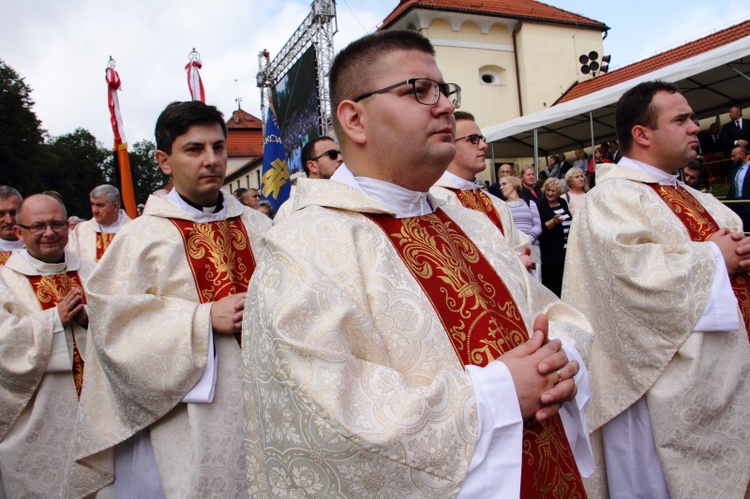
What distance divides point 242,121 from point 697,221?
59.7m

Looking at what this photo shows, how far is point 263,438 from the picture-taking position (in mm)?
1628

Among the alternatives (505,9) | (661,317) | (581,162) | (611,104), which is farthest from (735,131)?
(505,9)

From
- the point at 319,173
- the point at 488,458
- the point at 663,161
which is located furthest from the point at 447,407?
the point at 319,173

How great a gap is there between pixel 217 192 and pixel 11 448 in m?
2.21

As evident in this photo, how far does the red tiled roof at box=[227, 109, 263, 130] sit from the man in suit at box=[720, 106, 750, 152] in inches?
2065

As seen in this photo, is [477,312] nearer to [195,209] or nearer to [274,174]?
[195,209]

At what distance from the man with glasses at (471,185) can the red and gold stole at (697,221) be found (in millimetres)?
1285

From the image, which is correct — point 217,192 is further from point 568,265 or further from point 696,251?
point 696,251

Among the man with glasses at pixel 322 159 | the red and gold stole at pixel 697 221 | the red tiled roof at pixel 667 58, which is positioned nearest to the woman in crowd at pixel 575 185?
the man with glasses at pixel 322 159

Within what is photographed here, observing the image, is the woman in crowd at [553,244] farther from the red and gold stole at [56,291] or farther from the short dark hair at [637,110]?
the red and gold stole at [56,291]

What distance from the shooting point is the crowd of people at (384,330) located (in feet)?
5.02

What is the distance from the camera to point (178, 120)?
315cm

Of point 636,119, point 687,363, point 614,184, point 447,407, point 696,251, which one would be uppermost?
point 636,119

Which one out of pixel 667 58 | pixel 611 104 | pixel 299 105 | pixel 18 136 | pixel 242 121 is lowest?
pixel 611 104
